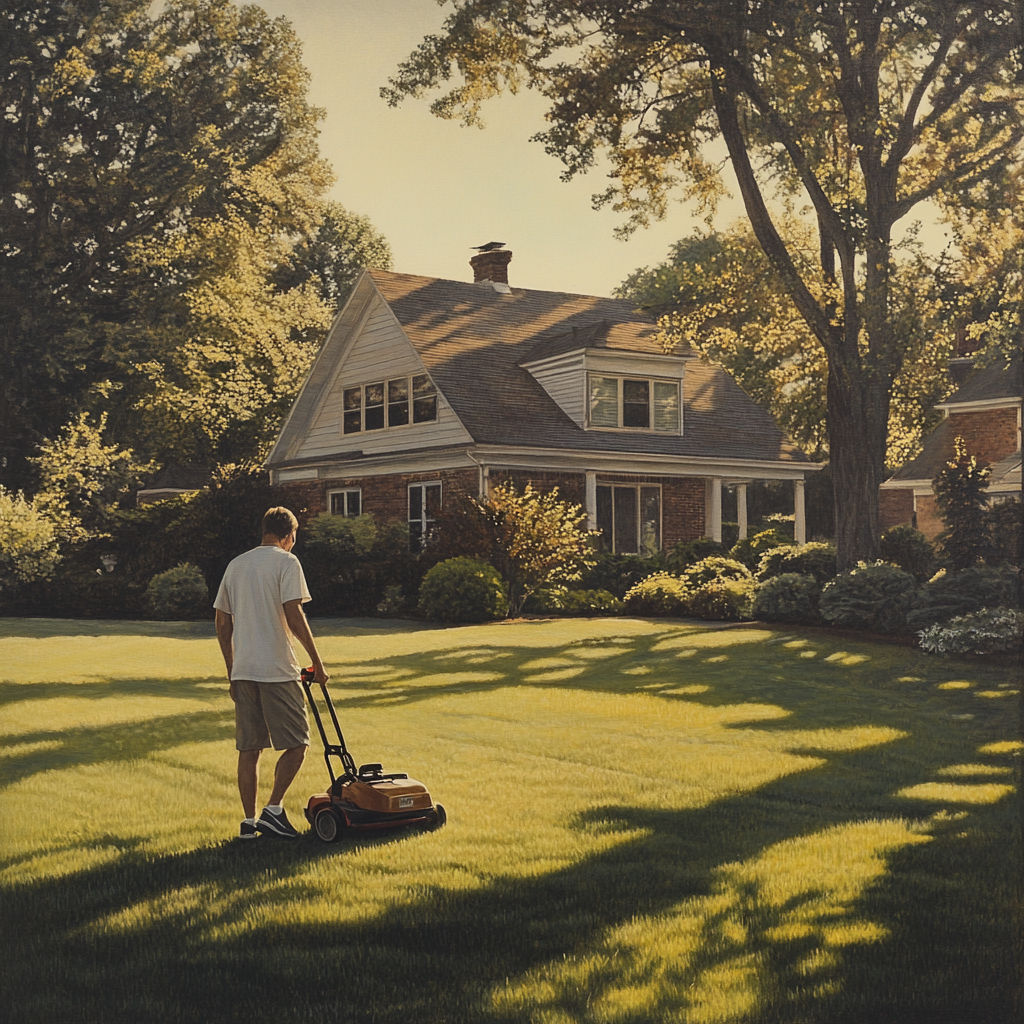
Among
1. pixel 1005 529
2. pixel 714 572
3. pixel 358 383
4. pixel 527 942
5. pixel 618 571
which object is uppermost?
pixel 358 383

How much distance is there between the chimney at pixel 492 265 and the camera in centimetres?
813

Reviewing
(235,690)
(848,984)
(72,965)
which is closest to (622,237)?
(235,690)

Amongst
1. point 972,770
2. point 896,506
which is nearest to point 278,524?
point 972,770

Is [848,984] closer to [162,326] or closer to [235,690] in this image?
[235,690]

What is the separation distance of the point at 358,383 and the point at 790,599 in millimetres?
5790

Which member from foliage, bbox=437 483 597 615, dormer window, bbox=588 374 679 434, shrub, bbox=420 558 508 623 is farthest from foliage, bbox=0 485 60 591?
dormer window, bbox=588 374 679 434

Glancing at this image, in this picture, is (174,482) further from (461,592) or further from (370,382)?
(370,382)

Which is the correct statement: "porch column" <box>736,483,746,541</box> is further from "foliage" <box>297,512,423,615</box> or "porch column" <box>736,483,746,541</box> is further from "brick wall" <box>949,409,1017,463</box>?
"foliage" <box>297,512,423,615</box>

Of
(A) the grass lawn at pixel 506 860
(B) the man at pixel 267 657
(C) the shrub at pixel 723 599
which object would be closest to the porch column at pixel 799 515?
(C) the shrub at pixel 723 599

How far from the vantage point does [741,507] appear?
21.0 m

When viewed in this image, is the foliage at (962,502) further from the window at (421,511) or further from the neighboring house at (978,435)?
the window at (421,511)

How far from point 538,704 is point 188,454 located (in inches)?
129

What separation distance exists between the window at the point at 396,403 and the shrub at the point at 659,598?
434 centimetres

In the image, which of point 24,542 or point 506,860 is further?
point 24,542
